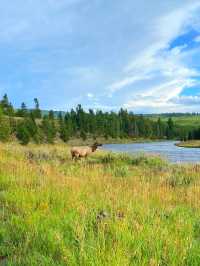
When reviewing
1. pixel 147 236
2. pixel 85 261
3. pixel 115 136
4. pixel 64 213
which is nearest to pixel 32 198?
pixel 64 213

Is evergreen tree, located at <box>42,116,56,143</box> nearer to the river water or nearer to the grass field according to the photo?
the river water

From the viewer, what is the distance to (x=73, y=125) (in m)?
147

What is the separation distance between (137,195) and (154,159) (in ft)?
47.5

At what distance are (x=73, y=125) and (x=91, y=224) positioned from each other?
5553 inches

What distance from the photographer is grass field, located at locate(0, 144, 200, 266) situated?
16.0 ft

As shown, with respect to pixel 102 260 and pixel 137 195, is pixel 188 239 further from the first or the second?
pixel 137 195

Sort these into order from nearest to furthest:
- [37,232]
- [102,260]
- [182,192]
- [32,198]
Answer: [102,260]
[37,232]
[32,198]
[182,192]

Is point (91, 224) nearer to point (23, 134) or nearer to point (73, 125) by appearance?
point (23, 134)

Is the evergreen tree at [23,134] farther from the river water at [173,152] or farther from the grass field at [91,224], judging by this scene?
the grass field at [91,224]

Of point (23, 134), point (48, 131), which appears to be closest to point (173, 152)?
point (23, 134)

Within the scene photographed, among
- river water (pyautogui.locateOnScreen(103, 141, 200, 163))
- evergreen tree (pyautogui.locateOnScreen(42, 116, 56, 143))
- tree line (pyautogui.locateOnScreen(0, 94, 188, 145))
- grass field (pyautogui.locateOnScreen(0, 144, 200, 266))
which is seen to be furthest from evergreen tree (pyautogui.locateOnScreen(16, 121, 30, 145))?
grass field (pyautogui.locateOnScreen(0, 144, 200, 266))

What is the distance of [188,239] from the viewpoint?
5.42 m

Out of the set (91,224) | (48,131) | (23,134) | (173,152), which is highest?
(48,131)

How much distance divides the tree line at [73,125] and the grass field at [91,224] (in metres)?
65.9
